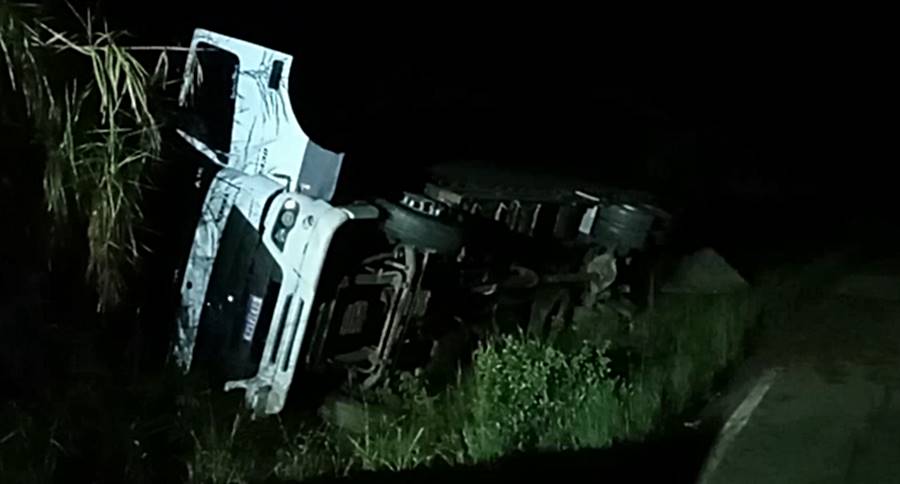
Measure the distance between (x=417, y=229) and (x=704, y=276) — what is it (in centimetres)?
142

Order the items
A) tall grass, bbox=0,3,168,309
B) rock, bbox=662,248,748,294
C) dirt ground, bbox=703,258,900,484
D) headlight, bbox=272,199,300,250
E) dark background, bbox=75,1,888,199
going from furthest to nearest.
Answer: rock, bbox=662,248,748,294, dark background, bbox=75,1,888,199, headlight, bbox=272,199,300,250, dirt ground, bbox=703,258,900,484, tall grass, bbox=0,3,168,309

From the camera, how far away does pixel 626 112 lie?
4.76m

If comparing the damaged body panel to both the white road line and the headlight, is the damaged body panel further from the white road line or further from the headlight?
the white road line

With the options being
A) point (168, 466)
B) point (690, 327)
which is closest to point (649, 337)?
point (690, 327)

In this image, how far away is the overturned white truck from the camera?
3100 mm

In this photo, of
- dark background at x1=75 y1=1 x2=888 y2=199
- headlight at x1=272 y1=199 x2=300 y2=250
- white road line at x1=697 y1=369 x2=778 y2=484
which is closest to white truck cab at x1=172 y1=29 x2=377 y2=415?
headlight at x1=272 y1=199 x2=300 y2=250

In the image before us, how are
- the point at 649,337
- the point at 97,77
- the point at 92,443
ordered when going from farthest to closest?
the point at 649,337 → the point at 97,77 → the point at 92,443

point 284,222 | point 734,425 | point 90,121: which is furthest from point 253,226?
point 734,425

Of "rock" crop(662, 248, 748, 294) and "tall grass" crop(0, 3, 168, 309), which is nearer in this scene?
"tall grass" crop(0, 3, 168, 309)

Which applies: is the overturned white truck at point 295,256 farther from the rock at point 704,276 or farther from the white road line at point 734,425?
the rock at point 704,276

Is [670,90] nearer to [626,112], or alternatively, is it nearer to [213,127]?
[626,112]

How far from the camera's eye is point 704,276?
4.37m

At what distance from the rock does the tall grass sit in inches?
63.3

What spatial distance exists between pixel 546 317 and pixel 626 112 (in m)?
1.29
